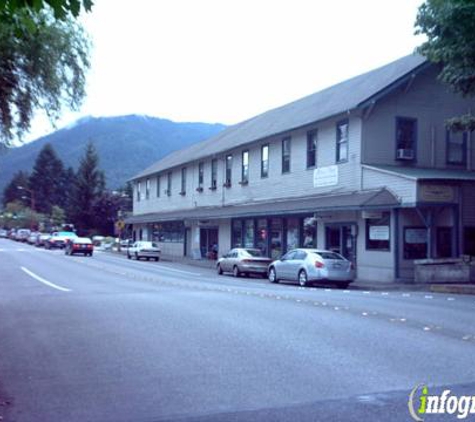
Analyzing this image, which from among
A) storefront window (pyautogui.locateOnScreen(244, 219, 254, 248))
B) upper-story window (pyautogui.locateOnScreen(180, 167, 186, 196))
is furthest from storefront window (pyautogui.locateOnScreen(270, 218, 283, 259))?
upper-story window (pyautogui.locateOnScreen(180, 167, 186, 196))

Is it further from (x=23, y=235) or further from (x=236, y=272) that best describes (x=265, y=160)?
(x=23, y=235)

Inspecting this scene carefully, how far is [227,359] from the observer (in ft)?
29.0

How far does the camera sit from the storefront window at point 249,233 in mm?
36719

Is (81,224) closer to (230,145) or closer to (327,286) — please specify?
(230,145)

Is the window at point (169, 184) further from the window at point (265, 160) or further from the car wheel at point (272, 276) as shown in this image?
the car wheel at point (272, 276)

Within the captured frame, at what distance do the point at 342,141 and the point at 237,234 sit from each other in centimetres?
1182

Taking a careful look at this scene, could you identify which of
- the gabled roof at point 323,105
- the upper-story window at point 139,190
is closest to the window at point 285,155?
the gabled roof at point 323,105

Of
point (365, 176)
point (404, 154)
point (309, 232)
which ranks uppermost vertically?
point (404, 154)

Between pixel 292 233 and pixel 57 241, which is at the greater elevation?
pixel 292 233

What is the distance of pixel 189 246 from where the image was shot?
46.8m

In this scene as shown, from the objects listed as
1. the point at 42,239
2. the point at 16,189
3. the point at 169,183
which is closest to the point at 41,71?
the point at 169,183

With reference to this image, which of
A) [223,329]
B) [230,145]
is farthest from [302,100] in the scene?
[223,329]

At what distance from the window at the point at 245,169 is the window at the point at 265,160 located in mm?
1953

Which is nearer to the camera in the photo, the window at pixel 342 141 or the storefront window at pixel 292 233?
the window at pixel 342 141
